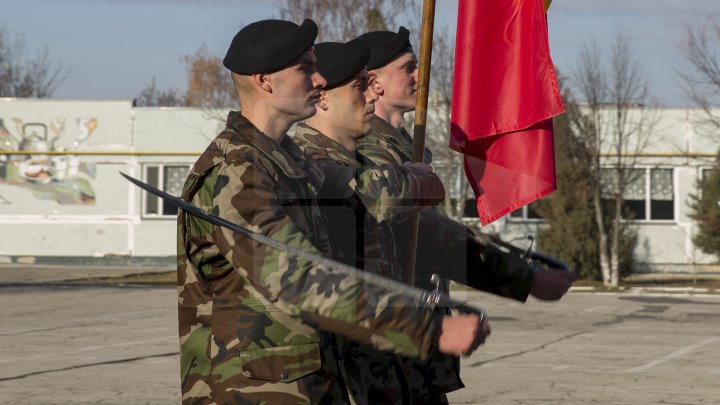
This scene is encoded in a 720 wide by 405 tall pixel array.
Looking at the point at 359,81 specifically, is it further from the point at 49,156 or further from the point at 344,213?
the point at 49,156

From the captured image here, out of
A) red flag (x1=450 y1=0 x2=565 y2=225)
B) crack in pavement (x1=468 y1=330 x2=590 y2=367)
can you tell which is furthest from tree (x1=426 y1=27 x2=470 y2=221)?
red flag (x1=450 y1=0 x2=565 y2=225)

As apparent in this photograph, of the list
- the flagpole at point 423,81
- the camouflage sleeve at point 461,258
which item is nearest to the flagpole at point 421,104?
the flagpole at point 423,81

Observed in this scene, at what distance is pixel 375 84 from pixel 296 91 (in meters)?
1.41

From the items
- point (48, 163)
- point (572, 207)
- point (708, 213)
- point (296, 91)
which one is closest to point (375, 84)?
point (296, 91)

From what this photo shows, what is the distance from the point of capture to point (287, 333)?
11.8 feet

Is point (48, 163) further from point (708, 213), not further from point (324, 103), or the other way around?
point (324, 103)

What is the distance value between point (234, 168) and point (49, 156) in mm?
34159

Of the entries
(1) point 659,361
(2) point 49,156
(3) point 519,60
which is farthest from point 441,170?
(3) point 519,60

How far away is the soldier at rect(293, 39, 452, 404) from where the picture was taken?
13.7ft

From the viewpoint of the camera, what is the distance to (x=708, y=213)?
31453 mm

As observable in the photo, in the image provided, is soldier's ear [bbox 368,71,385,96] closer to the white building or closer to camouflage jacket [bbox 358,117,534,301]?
camouflage jacket [bbox 358,117,534,301]

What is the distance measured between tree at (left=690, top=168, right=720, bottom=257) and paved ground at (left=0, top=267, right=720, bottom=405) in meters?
7.55

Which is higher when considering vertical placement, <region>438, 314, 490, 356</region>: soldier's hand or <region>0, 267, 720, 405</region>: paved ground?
<region>438, 314, 490, 356</region>: soldier's hand

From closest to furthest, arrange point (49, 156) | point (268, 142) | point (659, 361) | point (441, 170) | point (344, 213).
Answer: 1. point (268, 142)
2. point (344, 213)
3. point (659, 361)
4. point (441, 170)
5. point (49, 156)
